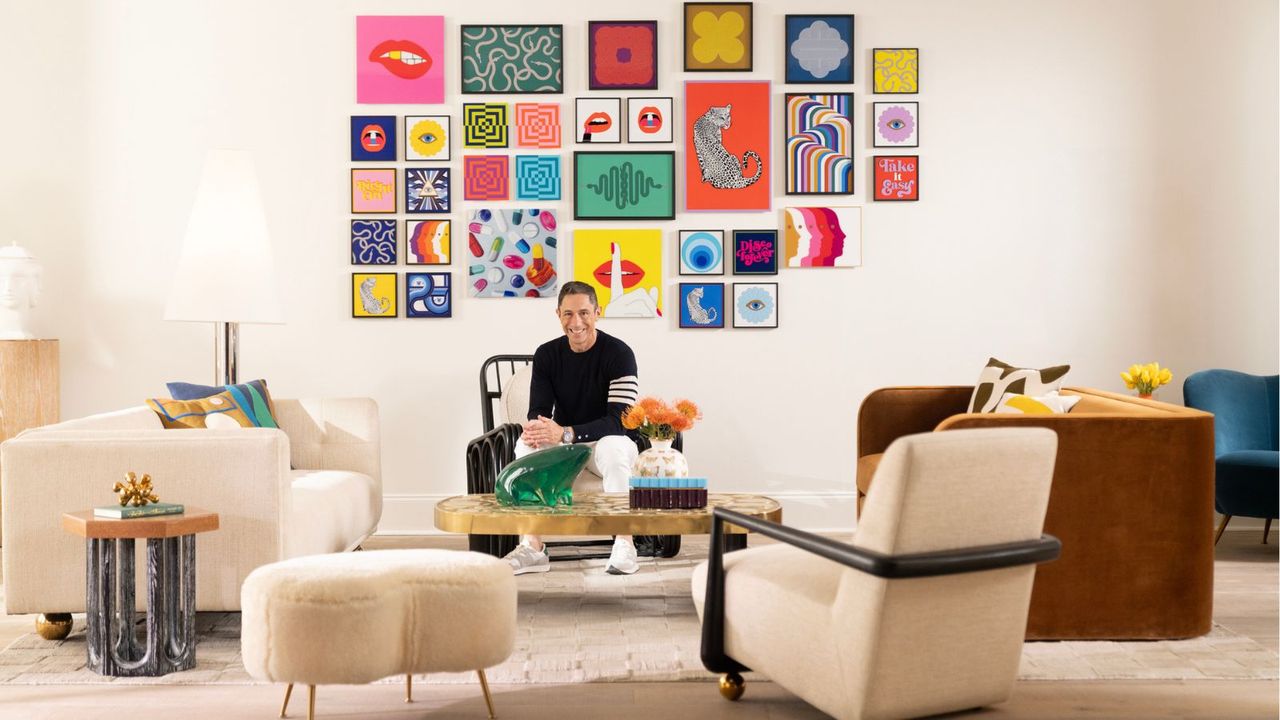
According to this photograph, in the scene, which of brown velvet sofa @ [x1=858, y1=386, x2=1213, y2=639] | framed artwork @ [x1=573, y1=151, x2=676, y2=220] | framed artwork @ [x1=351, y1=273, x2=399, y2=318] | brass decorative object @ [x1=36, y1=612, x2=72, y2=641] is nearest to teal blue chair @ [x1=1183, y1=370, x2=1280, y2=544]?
brown velvet sofa @ [x1=858, y1=386, x2=1213, y2=639]

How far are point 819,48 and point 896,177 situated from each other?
2.38 feet

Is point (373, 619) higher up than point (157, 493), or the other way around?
point (157, 493)

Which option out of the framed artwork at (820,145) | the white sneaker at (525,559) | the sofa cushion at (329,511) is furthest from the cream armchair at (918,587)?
the framed artwork at (820,145)

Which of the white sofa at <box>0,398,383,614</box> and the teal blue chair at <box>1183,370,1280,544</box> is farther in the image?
the teal blue chair at <box>1183,370,1280,544</box>

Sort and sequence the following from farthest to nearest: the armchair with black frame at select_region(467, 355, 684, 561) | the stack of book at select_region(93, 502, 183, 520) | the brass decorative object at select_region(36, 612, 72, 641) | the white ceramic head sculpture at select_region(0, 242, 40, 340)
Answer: the white ceramic head sculpture at select_region(0, 242, 40, 340)
the armchair with black frame at select_region(467, 355, 684, 561)
the brass decorative object at select_region(36, 612, 72, 641)
the stack of book at select_region(93, 502, 183, 520)

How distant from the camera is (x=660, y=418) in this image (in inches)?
150

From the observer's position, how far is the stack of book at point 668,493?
3654 mm

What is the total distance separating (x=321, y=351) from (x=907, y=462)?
382cm

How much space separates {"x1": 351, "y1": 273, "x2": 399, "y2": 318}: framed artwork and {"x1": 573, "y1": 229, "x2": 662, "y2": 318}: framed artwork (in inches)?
35.2

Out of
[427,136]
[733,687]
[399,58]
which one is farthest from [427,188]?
[733,687]

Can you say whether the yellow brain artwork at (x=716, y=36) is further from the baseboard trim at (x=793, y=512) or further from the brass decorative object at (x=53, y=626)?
the brass decorative object at (x=53, y=626)

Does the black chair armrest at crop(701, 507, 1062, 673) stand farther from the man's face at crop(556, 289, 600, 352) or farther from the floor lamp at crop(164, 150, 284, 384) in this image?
the floor lamp at crop(164, 150, 284, 384)

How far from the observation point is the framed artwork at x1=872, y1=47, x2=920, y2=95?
5508mm

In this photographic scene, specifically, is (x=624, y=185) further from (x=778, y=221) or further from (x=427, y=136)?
(x=427, y=136)
